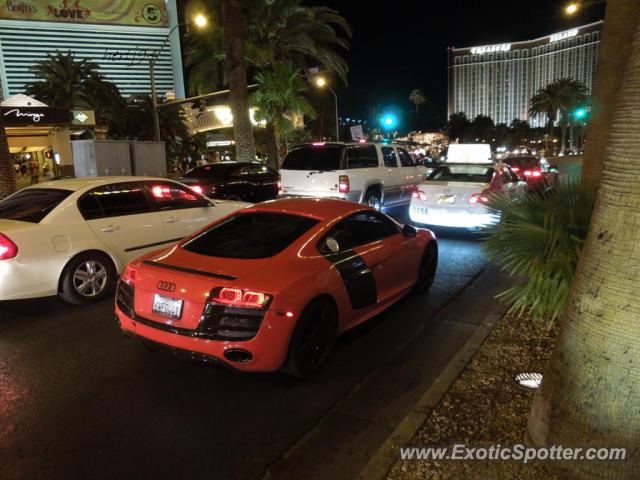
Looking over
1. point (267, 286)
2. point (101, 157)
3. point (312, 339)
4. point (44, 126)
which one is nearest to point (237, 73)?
point (101, 157)

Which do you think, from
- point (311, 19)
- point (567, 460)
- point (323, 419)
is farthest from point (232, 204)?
point (311, 19)

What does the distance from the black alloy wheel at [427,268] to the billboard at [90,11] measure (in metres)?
107

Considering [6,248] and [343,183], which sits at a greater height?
[343,183]

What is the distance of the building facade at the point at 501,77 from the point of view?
12436cm

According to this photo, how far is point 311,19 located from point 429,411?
23.5m

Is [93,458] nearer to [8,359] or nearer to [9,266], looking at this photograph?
[8,359]

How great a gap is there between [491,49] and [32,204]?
151104 millimetres

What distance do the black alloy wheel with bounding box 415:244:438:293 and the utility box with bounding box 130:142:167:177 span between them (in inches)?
497

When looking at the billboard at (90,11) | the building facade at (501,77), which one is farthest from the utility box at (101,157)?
the building facade at (501,77)

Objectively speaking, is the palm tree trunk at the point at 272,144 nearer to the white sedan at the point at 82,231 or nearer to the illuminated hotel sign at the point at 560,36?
the white sedan at the point at 82,231

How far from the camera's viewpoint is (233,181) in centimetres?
1477

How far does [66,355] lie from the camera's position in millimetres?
4957

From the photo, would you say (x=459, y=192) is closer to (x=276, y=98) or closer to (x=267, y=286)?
(x=267, y=286)

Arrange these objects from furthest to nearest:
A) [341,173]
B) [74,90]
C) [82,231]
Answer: [74,90] → [341,173] → [82,231]
